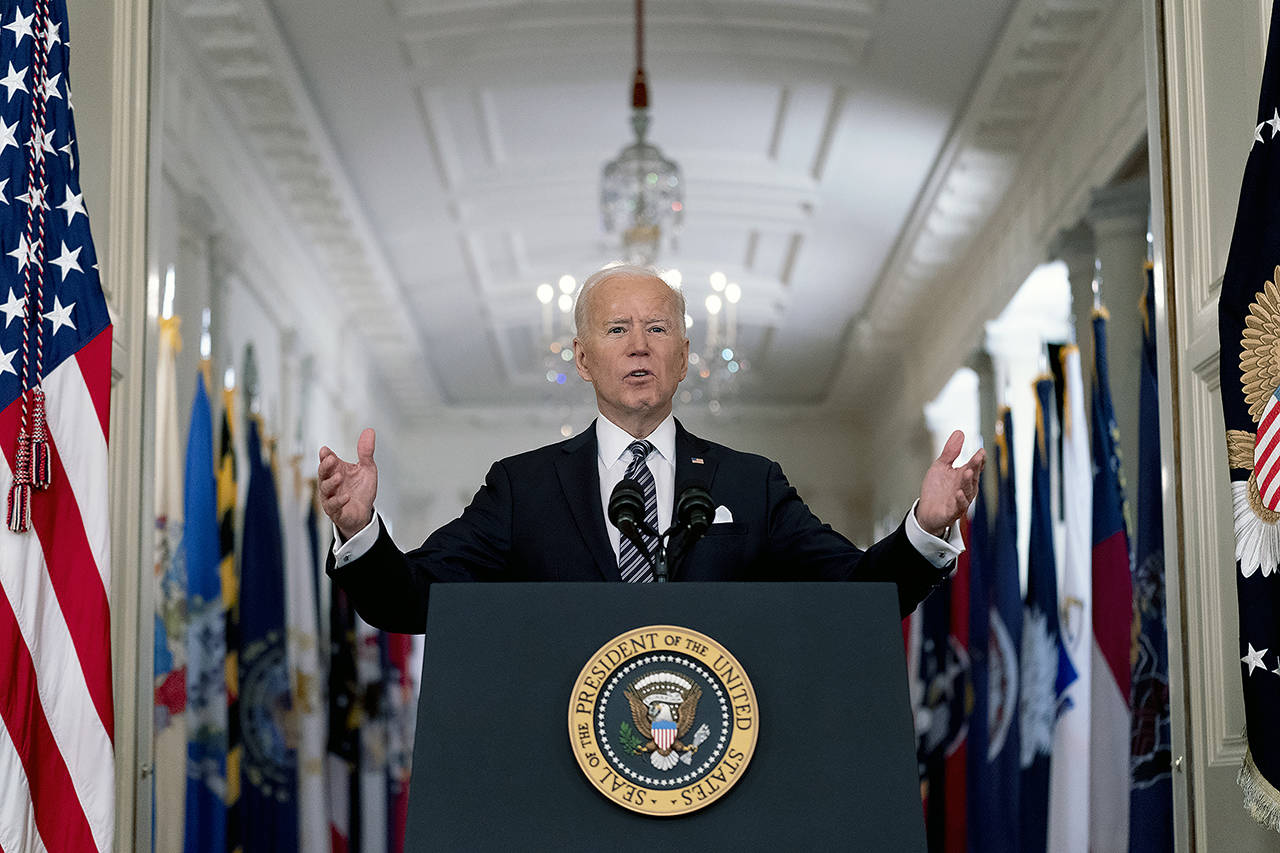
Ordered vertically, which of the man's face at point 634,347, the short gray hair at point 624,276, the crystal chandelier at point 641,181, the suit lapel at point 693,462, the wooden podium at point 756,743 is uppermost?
the crystal chandelier at point 641,181

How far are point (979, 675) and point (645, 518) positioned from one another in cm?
522

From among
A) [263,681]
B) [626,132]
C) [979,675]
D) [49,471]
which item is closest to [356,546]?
[49,471]

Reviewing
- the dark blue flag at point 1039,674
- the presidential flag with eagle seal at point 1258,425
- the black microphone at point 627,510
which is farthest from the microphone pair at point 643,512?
the dark blue flag at point 1039,674

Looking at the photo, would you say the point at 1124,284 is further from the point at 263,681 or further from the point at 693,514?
the point at 693,514

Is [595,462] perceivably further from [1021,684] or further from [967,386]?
[967,386]

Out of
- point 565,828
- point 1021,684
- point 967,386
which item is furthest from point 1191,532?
point 967,386

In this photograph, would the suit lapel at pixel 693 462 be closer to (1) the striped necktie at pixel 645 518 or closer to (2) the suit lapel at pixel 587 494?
(1) the striped necktie at pixel 645 518

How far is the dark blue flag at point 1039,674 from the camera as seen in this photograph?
21.3 feet

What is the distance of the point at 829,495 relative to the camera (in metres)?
15.9

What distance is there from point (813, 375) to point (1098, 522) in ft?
28.0

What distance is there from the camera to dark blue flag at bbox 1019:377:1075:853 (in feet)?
21.3

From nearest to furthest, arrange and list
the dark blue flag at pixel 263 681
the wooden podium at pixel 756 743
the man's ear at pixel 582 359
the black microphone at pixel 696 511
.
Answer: the wooden podium at pixel 756 743, the black microphone at pixel 696 511, the man's ear at pixel 582 359, the dark blue flag at pixel 263 681

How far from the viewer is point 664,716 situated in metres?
2.03

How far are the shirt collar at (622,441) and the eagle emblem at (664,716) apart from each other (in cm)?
81
